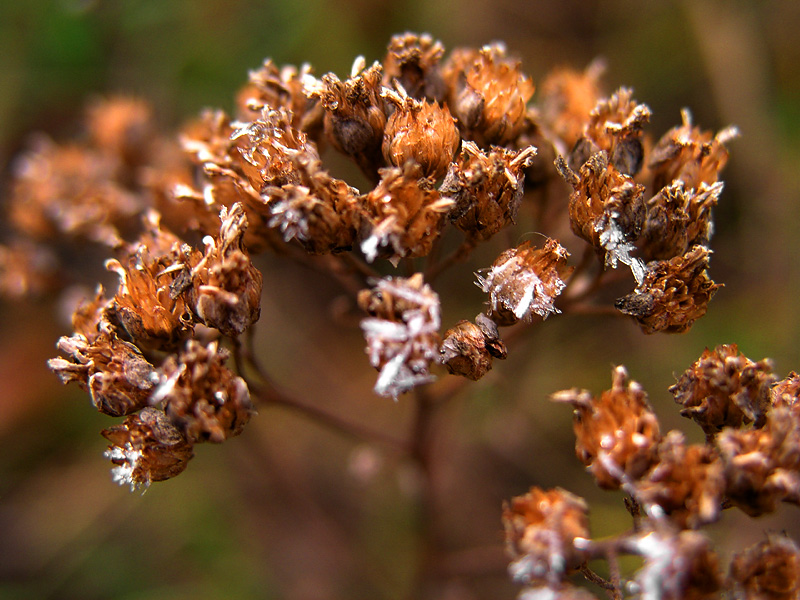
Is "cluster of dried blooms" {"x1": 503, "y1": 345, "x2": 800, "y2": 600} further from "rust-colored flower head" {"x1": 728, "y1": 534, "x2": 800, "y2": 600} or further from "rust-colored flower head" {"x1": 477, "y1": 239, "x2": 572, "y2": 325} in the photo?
"rust-colored flower head" {"x1": 477, "y1": 239, "x2": 572, "y2": 325}

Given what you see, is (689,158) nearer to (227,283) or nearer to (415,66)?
(415,66)

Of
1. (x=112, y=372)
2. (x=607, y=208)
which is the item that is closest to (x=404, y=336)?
(x=607, y=208)

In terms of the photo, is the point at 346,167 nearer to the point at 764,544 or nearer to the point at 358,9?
the point at 358,9

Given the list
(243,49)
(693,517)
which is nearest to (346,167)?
(243,49)

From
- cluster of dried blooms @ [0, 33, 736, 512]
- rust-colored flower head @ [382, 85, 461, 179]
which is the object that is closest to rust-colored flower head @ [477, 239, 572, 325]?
cluster of dried blooms @ [0, 33, 736, 512]

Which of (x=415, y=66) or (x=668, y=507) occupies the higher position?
(x=415, y=66)

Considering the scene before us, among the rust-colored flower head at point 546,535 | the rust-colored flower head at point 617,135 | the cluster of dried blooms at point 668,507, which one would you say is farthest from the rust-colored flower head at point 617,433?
the rust-colored flower head at point 617,135

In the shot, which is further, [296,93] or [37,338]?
[37,338]
